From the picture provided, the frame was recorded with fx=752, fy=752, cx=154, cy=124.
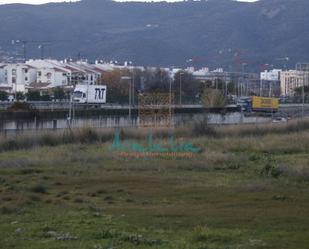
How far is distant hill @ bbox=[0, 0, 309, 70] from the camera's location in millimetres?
174625

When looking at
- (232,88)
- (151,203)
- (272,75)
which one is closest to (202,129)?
(151,203)

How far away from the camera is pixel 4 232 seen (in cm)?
1334

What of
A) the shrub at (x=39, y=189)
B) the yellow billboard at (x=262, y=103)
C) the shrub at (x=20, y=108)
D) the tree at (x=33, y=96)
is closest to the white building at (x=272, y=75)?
the yellow billboard at (x=262, y=103)

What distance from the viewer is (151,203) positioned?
1947 cm

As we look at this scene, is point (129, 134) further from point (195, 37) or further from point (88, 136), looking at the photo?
point (195, 37)

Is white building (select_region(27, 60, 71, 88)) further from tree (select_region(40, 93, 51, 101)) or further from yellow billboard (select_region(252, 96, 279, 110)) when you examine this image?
yellow billboard (select_region(252, 96, 279, 110))

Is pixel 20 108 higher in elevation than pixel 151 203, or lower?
higher

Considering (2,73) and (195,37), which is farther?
(195,37)

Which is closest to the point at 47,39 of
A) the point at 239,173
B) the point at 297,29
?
the point at 297,29

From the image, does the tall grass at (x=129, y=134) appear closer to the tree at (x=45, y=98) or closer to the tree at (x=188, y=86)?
the tree at (x=45, y=98)

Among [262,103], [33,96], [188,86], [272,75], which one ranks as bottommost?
[262,103]

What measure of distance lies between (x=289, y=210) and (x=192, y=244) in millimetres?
5704

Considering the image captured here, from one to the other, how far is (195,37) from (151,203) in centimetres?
16447

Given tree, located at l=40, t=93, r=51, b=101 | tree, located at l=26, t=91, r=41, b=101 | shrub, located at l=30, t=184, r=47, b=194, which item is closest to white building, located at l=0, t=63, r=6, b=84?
tree, located at l=40, t=93, r=51, b=101
